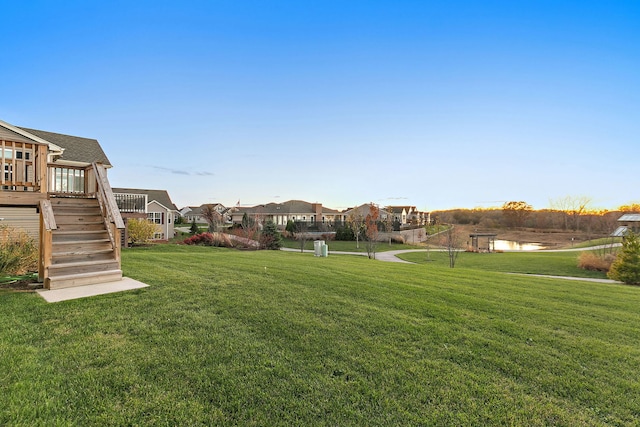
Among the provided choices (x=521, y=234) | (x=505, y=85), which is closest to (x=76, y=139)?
(x=505, y=85)

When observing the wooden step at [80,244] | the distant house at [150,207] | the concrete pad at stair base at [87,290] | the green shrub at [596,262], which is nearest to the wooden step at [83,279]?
the concrete pad at stair base at [87,290]

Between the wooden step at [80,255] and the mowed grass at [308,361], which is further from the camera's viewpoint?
the wooden step at [80,255]

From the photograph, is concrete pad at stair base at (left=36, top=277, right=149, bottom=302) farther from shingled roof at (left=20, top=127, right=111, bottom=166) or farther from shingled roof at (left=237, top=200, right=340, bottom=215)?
shingled roof at (left=237, top=200, right=340, bottom=215)

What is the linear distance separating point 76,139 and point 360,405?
21313mm

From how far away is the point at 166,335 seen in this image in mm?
3123

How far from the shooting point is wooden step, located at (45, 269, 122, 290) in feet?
16.2

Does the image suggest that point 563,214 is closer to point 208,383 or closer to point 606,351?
point 606,351

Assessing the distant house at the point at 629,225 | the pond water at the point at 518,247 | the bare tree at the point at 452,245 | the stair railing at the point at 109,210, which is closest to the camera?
the stair railing at the point at 109,210

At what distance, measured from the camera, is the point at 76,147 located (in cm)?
1595

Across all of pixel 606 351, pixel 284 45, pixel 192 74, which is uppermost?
pixel 284 45

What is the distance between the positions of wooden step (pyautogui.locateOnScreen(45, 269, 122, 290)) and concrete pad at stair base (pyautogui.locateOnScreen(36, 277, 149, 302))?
115mm

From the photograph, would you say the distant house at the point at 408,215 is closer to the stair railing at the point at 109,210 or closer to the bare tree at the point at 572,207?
the bare tree at the point at 572,207

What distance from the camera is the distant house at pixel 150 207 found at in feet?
60.7

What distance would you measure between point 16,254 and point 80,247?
1474mm
